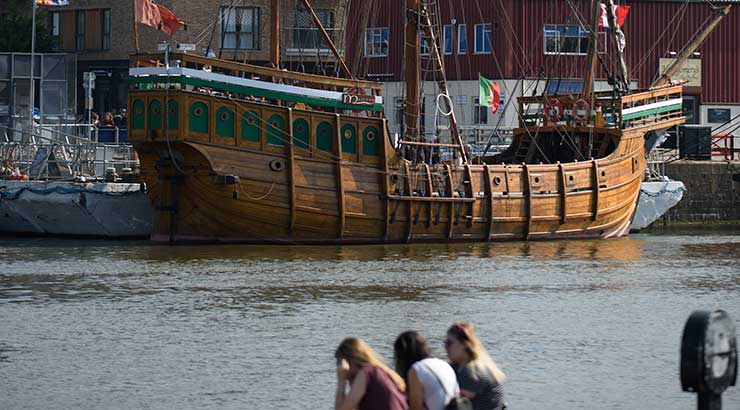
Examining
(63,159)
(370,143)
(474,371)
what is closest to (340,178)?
(370,143)

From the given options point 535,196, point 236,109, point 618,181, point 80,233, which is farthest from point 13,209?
point 618,181

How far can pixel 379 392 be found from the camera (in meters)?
13.1

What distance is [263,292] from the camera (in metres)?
29.0

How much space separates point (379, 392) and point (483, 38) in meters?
47.8

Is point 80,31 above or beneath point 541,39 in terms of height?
above

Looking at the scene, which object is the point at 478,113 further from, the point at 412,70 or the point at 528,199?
the point at 528,199

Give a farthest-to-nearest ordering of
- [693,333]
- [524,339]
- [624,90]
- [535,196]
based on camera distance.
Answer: [624,90] < [535,196] < [524,339] < [693,333]

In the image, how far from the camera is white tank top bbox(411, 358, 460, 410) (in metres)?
13.2

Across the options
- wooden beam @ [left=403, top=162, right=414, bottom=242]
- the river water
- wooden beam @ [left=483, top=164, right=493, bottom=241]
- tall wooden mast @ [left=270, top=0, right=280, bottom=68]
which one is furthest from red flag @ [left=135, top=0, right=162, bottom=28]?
wooden beam @ [left=483, top=164, right=493, bottom=241]

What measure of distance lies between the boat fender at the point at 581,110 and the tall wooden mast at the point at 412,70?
487 centimetres

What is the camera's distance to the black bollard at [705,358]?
413 inches

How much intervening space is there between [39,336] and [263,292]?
620 cm

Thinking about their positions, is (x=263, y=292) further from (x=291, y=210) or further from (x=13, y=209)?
(x=13, y=209)

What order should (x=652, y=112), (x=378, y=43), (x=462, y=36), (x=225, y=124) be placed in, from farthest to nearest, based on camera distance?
(x=378, y=43), (x=462, y=36), (x=652, y=112), (x=225, y=124)
